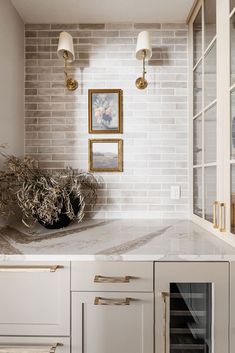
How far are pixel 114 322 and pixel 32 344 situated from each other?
383 mm

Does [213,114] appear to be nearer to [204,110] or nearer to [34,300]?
[204,110]

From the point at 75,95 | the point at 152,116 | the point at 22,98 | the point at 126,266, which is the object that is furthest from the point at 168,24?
the point at 126,266

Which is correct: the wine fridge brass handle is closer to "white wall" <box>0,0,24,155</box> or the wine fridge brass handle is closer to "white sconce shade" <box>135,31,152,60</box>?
"white wall" <box>0,0,24,155</box>

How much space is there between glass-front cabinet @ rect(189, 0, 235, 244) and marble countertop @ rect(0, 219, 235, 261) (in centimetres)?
15

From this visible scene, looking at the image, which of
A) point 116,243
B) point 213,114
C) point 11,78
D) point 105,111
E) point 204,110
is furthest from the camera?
point 105,111

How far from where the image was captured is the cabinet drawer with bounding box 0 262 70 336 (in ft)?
4.06

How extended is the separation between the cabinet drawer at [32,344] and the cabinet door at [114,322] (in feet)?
0.16

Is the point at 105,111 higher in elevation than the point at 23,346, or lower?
higher

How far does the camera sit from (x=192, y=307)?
1.26m

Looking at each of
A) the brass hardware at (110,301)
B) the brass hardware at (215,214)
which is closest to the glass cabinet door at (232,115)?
the brass hardware at (215,214)

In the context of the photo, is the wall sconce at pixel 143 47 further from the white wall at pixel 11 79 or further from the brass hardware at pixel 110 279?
the brass hardware at pixel 110 279

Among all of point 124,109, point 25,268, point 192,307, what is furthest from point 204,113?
point 25,268

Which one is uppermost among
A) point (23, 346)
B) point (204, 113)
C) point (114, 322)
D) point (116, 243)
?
point (204, 113)

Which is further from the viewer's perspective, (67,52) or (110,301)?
(67,52)
